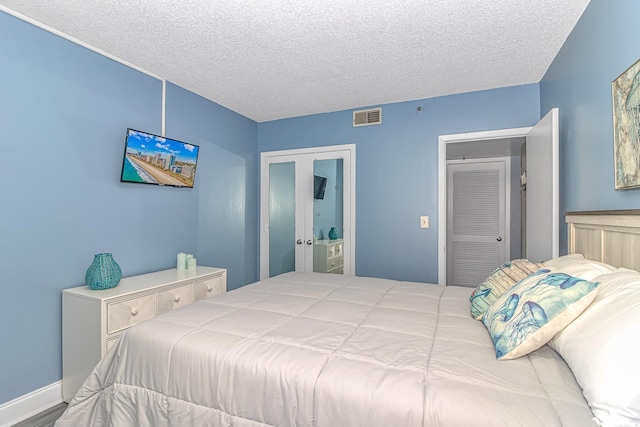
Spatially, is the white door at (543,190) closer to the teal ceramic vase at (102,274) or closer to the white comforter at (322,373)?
the white comforter at (322,373)

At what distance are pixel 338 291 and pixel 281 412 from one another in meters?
1.12

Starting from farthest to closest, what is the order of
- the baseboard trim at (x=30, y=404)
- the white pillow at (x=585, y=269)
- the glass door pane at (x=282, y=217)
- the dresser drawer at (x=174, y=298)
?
1. the glass door pane at (x=282, y=217)
2. the dresser drawer at (x=174, y=298)
3. the baseboard trim at (x=30, y=404)
4. the white pillow at (x=585, y=269)

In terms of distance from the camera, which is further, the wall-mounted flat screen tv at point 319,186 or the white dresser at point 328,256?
the wall-mounted flat screen tv at point 319,186

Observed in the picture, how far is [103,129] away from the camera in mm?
2367

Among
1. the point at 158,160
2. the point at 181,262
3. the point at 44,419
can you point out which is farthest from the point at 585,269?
the point at 44,419

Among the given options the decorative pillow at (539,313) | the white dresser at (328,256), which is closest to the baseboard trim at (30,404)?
the white dresser at (328,256)

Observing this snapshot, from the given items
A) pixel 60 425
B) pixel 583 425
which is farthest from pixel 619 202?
pixel 60 425

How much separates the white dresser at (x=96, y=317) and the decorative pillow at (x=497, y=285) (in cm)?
217

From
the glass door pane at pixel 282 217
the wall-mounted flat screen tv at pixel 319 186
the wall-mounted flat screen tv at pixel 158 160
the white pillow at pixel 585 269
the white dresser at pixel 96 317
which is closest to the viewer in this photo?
the white pillow at pixel 585 269

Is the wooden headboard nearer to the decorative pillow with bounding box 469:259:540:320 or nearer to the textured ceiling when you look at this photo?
the decorative pillow with bounding box 469:259:540:320

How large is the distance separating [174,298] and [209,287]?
1.24ft

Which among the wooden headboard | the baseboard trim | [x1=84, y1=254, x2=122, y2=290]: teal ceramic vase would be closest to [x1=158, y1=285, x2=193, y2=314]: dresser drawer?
[x1=84, y1=254, x2=122, y2=290]: teal ceramic vase

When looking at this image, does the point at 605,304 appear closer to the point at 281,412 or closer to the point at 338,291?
the point at 281,412

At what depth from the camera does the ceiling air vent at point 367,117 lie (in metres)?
3.54
